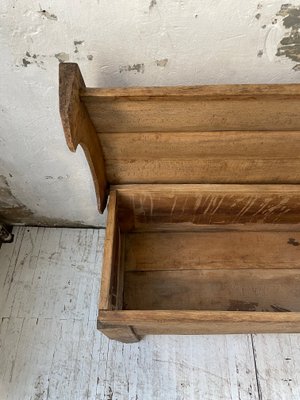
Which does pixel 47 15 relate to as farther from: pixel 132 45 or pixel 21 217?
pixel 21 217

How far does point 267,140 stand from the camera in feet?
2.75

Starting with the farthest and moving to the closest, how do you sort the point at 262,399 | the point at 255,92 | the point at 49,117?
the point at 262,399 < the point at 49,117 < the point at 255,92

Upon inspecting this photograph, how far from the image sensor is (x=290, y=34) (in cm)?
69

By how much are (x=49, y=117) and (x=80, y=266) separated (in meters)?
0.59

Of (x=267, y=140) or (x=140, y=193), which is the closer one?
(x=267, y=140)

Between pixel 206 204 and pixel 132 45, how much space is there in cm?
49

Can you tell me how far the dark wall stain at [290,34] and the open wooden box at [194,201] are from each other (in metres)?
0.09

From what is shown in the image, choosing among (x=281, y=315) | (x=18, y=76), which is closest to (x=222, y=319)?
(x=281, y=315)

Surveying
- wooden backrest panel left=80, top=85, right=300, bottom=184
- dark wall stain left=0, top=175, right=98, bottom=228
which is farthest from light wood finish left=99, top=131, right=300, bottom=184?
dark wall stain left=0, top=175, right=98, bottom=228

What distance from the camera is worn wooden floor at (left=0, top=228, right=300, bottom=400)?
3.49 ft

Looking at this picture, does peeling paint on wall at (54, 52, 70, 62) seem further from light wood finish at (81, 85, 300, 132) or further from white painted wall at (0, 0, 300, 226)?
light wood finish at (81, 85, 300, 132)

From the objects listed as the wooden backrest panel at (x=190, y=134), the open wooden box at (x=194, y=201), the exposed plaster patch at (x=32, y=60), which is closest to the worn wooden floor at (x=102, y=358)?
the open wooden box at (x=194, y=201)

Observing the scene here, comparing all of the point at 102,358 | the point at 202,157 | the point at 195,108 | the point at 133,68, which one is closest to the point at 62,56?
the point at 133,68

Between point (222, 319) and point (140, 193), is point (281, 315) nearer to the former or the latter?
point (222, 319)
